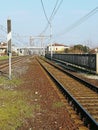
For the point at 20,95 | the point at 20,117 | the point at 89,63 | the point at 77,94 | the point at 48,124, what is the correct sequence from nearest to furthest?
the point at 48,124 → the point at 20,117 → the point at 20,95 → the point at 77,94 → the point at 89,63

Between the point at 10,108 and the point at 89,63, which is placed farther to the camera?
the point at 89,63

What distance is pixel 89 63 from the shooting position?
3083cm

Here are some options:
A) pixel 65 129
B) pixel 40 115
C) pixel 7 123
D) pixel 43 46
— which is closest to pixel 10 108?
pixel 40 115

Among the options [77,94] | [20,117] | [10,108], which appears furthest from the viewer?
[77,94]

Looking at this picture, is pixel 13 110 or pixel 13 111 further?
pixel 13 110

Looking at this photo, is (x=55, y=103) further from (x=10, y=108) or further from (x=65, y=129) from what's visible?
(x=65, y=129)

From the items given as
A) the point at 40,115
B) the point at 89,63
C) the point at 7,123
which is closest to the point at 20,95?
the point at 40,115

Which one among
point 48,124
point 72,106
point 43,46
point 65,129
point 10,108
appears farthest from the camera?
point 43,46

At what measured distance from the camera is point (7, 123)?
8.62 m

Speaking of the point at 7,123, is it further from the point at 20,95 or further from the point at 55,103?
the point at 20,95

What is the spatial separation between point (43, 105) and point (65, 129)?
353cm

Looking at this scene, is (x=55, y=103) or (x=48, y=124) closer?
(x=48, y=124)

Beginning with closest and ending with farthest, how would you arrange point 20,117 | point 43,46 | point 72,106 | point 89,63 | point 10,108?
1. point 20,117
2. point 10,108
3. point 72,106
4. point 89,63
5. point 43,46

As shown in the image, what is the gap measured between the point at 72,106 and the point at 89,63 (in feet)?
63.9
